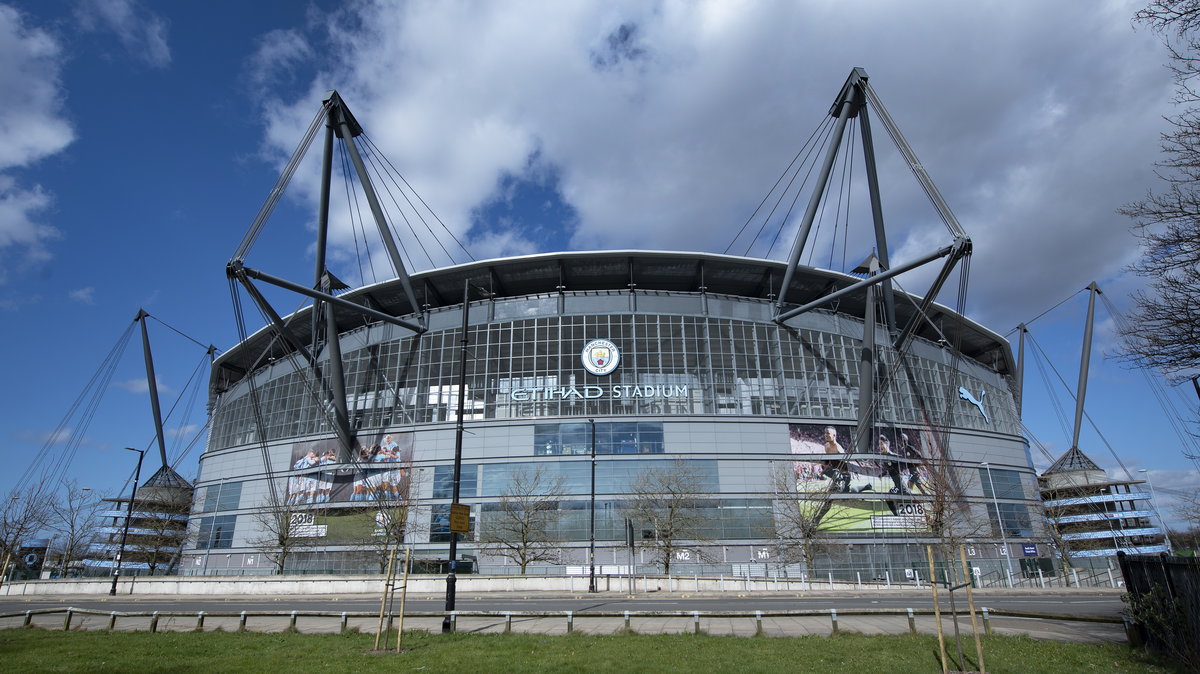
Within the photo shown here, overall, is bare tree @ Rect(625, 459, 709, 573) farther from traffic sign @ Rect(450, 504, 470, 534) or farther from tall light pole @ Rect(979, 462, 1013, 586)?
traffic sign @ Rect(450, 504, 470, 534)

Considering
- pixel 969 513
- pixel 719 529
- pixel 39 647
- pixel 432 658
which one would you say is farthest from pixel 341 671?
pixel 969 513

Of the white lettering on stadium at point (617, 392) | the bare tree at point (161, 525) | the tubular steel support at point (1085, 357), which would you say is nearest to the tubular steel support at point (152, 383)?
the bare tree at point (161, 525)

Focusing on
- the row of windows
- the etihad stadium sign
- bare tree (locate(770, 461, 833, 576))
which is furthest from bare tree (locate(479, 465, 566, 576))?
bare tree (locate(770, 461, 833, 576))

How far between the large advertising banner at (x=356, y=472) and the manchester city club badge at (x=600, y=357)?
730 inches

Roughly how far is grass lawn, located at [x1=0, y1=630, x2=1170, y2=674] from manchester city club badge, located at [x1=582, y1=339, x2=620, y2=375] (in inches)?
1852

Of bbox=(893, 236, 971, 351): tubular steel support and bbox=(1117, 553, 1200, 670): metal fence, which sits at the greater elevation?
bbox=(893, 236, 971, 351): tubular steel support

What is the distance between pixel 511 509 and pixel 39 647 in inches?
1669

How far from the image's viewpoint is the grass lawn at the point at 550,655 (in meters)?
12.6

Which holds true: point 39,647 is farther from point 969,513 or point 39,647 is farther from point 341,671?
point 969,513

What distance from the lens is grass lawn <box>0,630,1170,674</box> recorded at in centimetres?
1255

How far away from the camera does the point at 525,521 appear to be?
55938mm

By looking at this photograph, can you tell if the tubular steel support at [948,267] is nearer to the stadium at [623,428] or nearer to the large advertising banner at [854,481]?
the stadium at [623,428]

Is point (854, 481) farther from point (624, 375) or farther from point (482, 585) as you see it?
point (482, 585)

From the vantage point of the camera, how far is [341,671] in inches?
493
